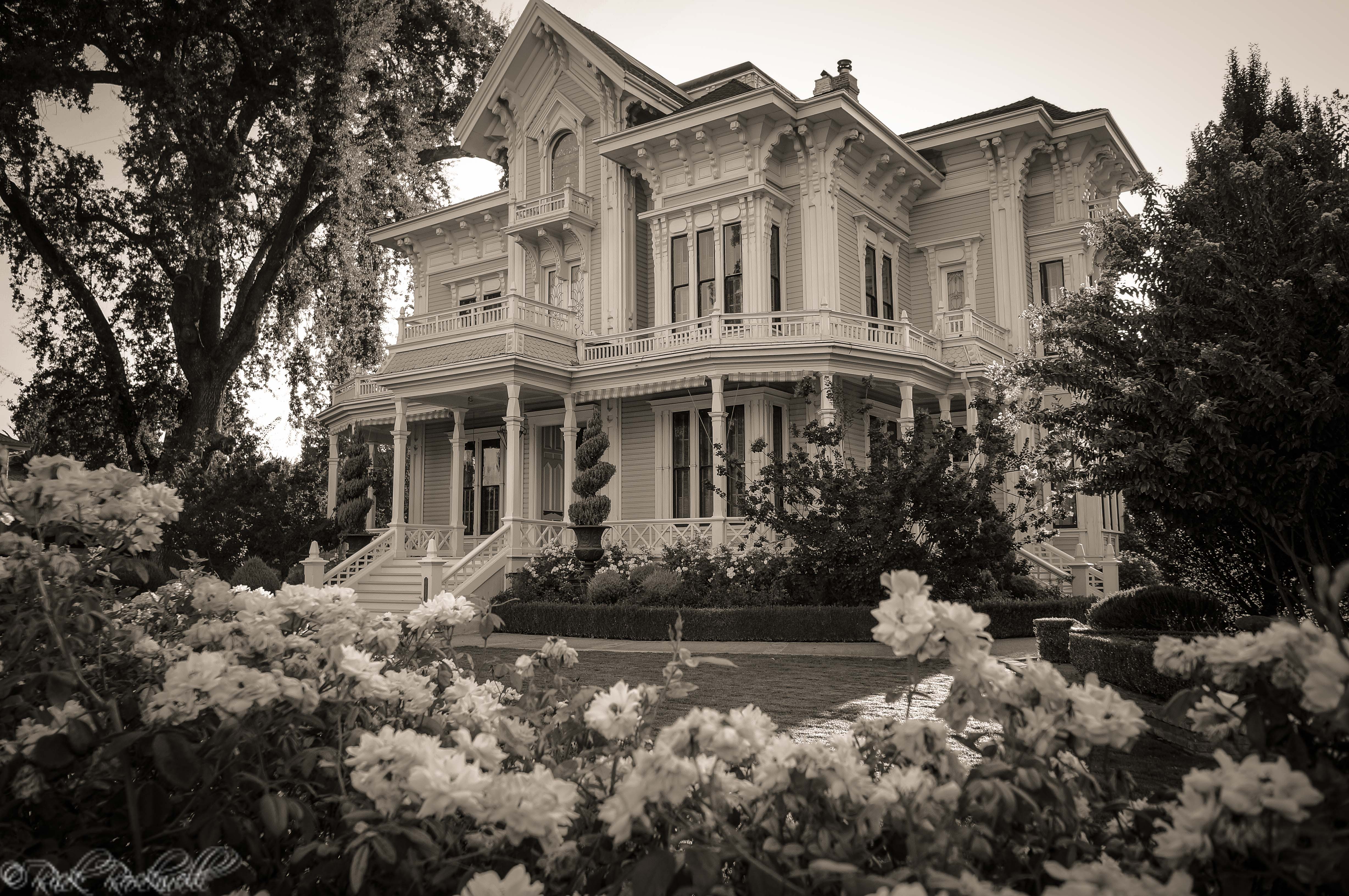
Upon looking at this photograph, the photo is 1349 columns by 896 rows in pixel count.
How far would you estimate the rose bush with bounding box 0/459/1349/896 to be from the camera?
5.41 feet

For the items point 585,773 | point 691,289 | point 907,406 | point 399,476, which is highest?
point 691,289

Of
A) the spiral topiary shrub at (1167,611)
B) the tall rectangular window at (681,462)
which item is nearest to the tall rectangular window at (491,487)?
the tall rectangular window at (681,462)

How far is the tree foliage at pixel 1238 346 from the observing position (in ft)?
23.9

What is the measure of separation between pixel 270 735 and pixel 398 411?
1844 centimetres

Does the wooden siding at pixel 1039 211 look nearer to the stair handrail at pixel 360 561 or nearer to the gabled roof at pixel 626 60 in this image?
the gabled roof at pixel 626 60

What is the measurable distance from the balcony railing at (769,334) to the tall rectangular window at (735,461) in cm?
170

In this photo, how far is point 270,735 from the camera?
250 centimetres

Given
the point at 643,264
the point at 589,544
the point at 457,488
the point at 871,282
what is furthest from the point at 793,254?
the point at 457,488

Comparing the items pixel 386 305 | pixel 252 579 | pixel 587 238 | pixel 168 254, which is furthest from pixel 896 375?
pixel 168 254

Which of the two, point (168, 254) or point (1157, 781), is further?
point (168, 254)

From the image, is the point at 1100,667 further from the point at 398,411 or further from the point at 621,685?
the point at 398,411

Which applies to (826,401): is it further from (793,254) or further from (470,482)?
(470,482)

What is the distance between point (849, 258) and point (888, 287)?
192cm

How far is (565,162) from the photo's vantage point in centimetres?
2320
